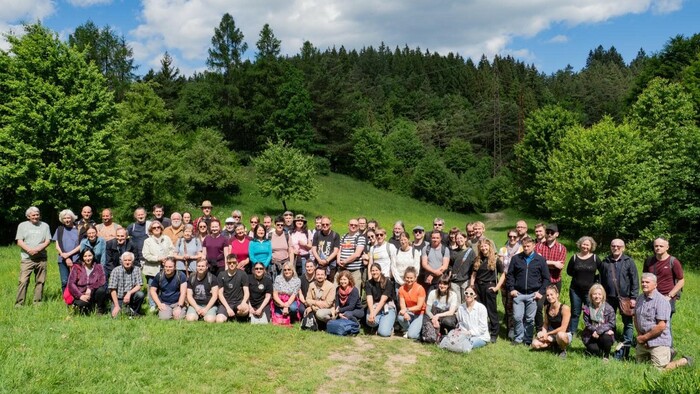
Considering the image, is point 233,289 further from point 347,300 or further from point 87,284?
point 87,284

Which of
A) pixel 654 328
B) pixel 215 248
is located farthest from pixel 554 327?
pixel 215 248

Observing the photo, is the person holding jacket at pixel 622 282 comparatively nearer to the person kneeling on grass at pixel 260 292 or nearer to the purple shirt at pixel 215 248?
the person kneeling on grass at pixel 260 292

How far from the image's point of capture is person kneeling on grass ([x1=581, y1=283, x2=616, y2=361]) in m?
7.60

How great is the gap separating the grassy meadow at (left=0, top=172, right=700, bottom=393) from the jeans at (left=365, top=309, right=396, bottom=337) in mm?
220

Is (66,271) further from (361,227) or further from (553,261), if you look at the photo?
(553,261)

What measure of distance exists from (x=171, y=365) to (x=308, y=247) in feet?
16.1

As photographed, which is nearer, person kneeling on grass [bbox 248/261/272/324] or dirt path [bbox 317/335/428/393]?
dirt path [bbox 317/335/428/393]

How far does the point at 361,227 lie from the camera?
10.5 meters

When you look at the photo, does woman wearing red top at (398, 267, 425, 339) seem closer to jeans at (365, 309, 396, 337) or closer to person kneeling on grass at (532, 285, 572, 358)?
jeans at (365, 309, 396, 337)

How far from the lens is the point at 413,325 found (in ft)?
28.6

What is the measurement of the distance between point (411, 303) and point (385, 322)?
26.4 inches

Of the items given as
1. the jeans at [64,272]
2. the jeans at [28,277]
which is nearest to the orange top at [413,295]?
the jeans at [64,272]

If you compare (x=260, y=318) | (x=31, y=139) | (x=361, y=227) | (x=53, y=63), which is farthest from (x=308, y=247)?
(x=53, y=63)

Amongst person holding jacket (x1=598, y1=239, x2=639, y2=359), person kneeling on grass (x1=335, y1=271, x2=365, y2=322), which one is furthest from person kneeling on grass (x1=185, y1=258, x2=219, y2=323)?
person holding jacket (x1=598, y1=239, x2=639, y2=359)
